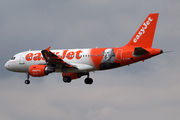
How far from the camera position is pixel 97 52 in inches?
1935

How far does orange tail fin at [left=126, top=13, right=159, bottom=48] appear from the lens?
4769 centimetres

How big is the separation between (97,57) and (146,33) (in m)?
7.18

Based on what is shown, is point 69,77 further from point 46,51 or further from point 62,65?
point 46,51

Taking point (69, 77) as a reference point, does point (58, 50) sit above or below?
above

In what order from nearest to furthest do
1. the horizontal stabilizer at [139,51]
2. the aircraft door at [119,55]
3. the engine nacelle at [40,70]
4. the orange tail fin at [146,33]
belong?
the horizontal stabilizer at [139,51], the aircraft door at [119,55], the orange tail fin at [146,33], the engine nacelle at [40,70]

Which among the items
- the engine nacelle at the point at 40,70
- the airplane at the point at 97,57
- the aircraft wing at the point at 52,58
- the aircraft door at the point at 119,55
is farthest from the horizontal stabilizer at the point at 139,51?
the engine nacelle at the point at 40,70

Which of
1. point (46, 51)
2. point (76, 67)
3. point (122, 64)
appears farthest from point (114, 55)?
point (46, 51)

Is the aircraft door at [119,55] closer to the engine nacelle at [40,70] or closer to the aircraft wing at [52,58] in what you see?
the aircraft wing at [52,58]

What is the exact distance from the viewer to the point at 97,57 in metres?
48.9

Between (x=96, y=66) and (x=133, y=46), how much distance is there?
560 cm

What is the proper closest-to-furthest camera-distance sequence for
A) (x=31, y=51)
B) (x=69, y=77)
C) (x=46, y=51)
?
1. (x=46, y=51)
2. (x=69, y=77)
3. (x=31, y=51)

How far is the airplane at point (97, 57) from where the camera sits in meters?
47.1

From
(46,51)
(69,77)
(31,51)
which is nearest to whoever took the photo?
(46,51)

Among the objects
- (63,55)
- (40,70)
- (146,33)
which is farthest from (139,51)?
(40,70)
